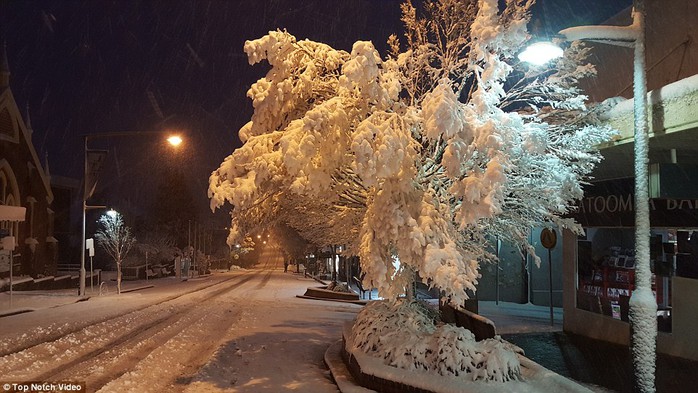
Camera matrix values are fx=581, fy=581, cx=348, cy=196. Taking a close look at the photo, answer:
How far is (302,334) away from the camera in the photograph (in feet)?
48.6

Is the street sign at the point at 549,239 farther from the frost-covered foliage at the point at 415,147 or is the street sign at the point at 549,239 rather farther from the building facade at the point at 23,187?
the building facade at the point at 23,187

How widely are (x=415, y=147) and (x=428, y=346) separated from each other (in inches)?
123

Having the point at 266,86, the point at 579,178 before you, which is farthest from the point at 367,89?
the point at 579,178

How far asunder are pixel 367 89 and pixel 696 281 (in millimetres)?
7749

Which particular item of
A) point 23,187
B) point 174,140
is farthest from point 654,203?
point 23,187

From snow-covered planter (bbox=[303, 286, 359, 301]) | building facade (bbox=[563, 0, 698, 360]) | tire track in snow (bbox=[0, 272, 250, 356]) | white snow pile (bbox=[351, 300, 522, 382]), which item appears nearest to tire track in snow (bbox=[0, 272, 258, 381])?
tire track in snow (bbox=[0, 272, 250, 356])

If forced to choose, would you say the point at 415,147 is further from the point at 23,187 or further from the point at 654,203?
the point at 23,187

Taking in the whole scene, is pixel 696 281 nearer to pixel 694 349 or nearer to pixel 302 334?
pixel 694 349

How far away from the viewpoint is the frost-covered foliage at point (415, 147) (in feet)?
25.9

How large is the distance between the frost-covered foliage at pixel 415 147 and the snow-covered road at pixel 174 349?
2.44 m

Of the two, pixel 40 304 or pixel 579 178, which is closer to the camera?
pixel 579 178

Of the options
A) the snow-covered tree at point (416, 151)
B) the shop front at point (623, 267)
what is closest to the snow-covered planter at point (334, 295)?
the shop front at point (623, 267)

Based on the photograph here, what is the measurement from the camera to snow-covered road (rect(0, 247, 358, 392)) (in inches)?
365

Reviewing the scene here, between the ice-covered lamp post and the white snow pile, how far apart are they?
174cm
